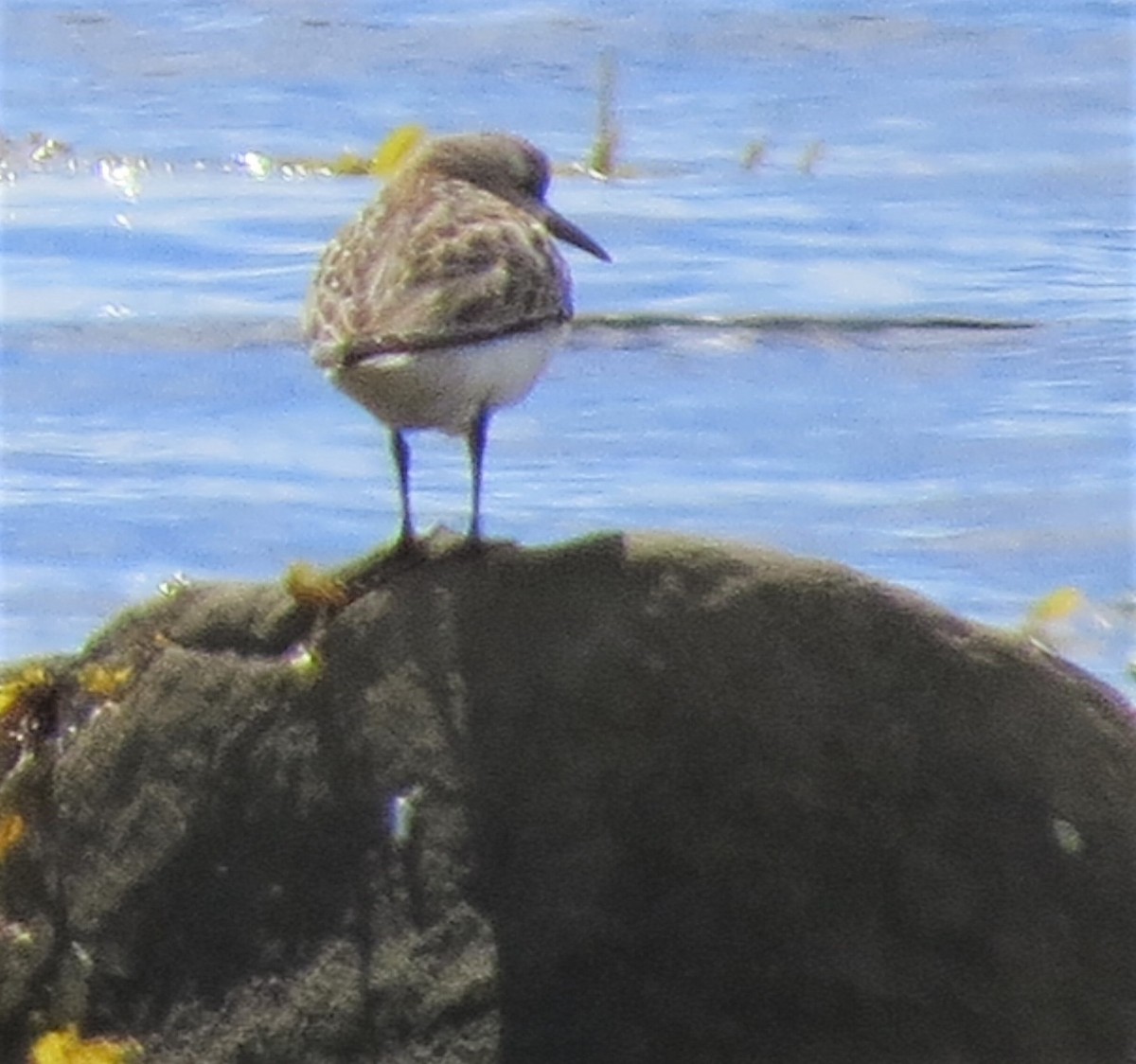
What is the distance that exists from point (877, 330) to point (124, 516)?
2.60m

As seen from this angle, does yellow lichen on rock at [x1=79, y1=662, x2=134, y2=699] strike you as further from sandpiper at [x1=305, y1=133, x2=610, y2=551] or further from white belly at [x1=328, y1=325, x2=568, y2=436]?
white belly at [x1=328, y1=325, x2=568, y2=436]

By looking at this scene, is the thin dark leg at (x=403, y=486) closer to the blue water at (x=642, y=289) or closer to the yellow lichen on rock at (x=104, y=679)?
the yellow lichen on rock at (x=104, y=679)

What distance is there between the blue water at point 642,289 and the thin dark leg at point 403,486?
1.88 meters

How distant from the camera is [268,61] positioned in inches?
542

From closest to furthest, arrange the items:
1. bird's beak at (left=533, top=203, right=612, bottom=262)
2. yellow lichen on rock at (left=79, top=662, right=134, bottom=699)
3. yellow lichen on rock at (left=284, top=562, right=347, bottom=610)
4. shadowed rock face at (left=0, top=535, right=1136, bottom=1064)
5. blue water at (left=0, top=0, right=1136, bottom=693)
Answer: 1. shadowed rock face at (left=0, top=535, right=1136, bottom=1064)
2. yellow lichen on rock at (left=284, top=562, right=347, bottom=610)
3. yellow lichen on rock at (left=79, top=662, right=134, bottom=699)
4. bird's beak at (left=533, top=203, right=612, bottom=262)
5. blue water at (left=0, top=0, right=1136, bottom=693)

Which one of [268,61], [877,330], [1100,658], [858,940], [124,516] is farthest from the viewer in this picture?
[268,61]

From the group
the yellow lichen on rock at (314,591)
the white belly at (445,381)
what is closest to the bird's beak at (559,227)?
the white belly at (445,381)

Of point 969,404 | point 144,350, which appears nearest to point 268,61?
point 144,350

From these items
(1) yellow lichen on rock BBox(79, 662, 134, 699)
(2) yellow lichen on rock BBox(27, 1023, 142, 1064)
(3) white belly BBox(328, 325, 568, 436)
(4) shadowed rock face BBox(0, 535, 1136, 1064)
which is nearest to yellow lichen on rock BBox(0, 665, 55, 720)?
(1) yellow lichen on rock BBox(79, 662, 134, 699)

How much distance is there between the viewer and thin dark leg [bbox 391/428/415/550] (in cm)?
574

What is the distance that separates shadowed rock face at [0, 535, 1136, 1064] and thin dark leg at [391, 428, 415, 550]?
0.75 feet

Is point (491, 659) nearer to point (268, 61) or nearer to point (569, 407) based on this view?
point (569, 407)

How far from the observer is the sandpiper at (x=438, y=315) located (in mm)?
5922

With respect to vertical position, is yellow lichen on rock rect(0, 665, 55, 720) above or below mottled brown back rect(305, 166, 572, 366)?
below
